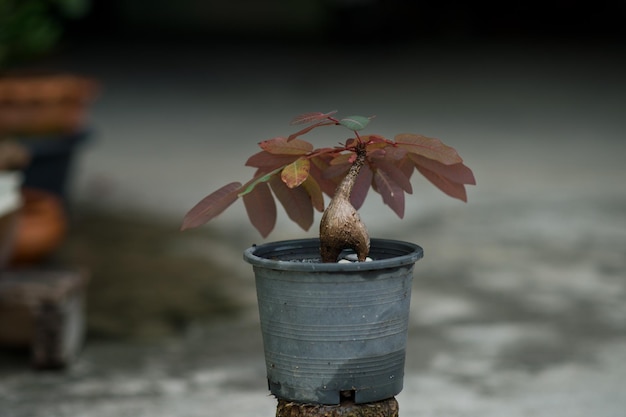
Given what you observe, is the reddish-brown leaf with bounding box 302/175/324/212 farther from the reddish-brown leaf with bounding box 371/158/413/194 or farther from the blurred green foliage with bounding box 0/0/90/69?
the blurred green foliage with bounding box 0/0/90/69

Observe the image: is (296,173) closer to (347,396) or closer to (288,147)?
(288,147)

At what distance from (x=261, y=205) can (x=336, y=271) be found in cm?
25

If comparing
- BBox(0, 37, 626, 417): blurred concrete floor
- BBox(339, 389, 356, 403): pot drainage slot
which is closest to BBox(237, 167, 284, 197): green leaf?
BBox(339, 389, 356, 403): pot drainage slot

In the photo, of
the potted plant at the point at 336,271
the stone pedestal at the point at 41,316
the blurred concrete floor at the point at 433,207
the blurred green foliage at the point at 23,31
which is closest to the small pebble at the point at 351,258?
the potted plant at the point at 336,271

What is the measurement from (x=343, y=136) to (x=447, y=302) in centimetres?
344

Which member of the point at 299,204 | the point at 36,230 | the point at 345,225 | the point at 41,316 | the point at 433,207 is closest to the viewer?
the point at 345,225

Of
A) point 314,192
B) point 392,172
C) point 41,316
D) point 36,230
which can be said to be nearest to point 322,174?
point 314,192

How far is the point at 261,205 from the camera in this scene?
1.98 m

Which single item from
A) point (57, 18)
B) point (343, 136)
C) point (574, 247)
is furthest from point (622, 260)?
point (57, 18)

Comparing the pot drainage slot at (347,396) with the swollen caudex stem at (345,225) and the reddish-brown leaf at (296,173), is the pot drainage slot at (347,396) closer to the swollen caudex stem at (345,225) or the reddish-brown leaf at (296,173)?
the swollen caudex stem at (345,225)

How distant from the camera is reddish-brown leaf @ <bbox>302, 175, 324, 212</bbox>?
201cm

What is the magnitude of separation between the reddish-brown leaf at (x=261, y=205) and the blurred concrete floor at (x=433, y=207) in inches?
34.4

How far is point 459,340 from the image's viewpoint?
332 centimetres

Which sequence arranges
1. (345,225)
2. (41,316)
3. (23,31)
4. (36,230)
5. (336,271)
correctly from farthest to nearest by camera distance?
1. (23,31)
2. (36,230)
3. (41,316)
4. (345,225)
5. (336,271)
